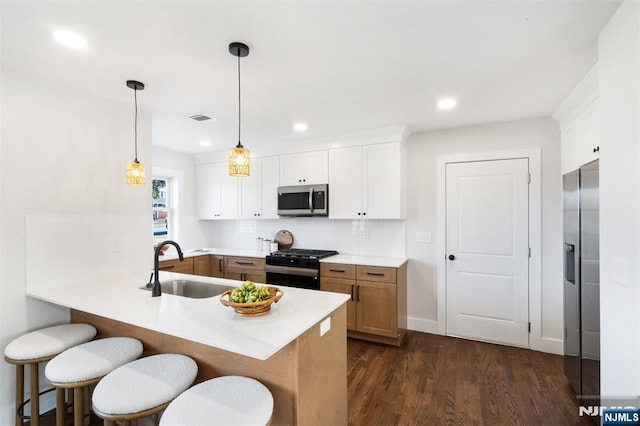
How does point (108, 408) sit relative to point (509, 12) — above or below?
below

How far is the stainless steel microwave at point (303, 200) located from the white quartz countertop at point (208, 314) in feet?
6.02

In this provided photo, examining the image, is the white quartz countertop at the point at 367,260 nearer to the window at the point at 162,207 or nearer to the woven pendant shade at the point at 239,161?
the woven pendant shade at the point at 239,161

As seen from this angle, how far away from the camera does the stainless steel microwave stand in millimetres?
3742

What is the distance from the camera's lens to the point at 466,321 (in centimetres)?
337

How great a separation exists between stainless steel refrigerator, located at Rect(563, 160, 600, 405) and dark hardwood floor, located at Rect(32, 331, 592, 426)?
25 centimetres

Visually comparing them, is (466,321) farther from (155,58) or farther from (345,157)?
(155,58)

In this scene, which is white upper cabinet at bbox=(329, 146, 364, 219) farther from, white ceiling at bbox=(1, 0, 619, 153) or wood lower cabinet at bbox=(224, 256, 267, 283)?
wood lower cabinet at bbox=(224, 256, 267, 283)

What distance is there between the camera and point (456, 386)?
243 cm

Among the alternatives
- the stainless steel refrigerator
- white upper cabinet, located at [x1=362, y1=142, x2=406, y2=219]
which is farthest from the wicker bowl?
white upper cabinet, located at [x1=362, y1=142, x2=406, y2=219]

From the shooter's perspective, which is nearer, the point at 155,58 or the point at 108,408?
the point at 108,408

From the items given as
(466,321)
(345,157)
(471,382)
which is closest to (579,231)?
(471,382)

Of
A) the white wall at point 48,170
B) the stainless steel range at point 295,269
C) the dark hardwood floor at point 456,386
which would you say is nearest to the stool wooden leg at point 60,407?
the white wall at point 48,170

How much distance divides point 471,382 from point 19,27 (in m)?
3.97

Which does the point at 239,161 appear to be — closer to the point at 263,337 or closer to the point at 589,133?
the point at 263,337
